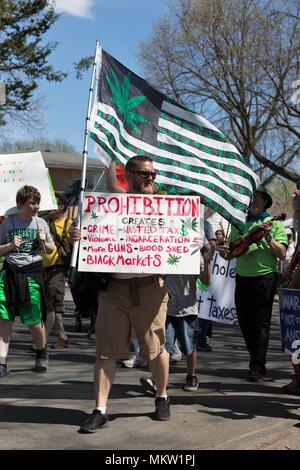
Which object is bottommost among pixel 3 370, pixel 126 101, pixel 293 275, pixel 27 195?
pixel 3 370

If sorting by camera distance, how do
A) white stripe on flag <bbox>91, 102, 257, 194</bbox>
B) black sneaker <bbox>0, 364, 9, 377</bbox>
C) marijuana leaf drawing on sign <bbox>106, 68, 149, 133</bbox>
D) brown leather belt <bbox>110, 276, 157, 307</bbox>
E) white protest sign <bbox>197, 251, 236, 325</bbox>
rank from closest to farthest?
brown leather belt <bbox>110, 276, 157, 307</bbox> < white stripe on flag <bbox>91, 102, 257, 194</bbox> < marijuana leaf drawing on sign <bbox>106, 68, 149, 133</bbox> < black sneaker <bbox>0, 364, 9, 377</bbox> < white protest sign <bbox>197, 251, 236, 325</bbox>

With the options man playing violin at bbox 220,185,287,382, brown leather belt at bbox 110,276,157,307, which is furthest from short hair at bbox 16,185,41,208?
brown leather belt at bbox 110,276,157,307

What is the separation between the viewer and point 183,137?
6.53 metres

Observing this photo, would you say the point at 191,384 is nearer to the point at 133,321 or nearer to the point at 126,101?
the point at 133,321

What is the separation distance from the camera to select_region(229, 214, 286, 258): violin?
7.52 meters

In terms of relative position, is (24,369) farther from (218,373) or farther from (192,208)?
(192,208)

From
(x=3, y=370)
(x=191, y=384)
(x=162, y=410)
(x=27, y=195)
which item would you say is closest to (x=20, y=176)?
(x=27, y=195)

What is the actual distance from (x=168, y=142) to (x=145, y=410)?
222cm

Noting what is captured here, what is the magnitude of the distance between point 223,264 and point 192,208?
4.87 m

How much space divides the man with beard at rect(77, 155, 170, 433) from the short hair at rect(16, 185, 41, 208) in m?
2.06

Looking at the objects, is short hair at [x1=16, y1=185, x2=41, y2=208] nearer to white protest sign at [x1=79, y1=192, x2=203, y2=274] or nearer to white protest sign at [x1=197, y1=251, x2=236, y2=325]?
white protest sign at [x1=79, y1=192, x2=203, y2=274]

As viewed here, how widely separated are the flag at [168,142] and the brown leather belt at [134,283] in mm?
990

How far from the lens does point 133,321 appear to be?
18.5 feet
